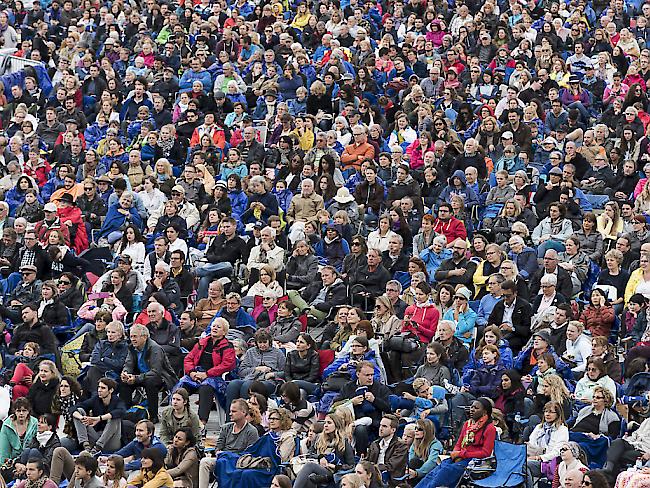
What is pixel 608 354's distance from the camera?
14.1m

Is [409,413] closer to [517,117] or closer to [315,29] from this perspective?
[517,117]

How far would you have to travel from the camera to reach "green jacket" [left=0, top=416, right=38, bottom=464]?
45.5 ft

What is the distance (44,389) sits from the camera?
14414 millimetres

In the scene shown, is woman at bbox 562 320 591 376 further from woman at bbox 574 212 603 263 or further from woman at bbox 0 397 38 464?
woman at bbox 0 397 38 464

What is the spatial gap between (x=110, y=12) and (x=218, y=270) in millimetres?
10601

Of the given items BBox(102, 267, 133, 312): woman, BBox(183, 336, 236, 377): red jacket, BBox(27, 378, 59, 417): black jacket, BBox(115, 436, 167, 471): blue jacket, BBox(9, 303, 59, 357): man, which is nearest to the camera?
BBox(115, 436, 167, 471): blue jacket

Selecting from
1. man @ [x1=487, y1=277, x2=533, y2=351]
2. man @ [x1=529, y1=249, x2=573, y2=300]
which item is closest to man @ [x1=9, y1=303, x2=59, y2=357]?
man @ [x1=487, y1=277, x2=533, y2=351]

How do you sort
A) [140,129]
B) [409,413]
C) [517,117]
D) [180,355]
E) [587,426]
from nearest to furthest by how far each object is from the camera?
[587,426] → [409,413] → [180,355] → [517,117] → [140,129]

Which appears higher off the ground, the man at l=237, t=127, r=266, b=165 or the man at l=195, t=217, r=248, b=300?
the man at l=237, t=127, r=266, b=165

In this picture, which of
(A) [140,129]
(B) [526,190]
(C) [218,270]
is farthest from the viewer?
(A) [140,129]

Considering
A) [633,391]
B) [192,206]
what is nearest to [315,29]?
[192,206]

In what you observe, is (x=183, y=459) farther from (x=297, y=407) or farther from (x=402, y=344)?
(x=402, y=344)

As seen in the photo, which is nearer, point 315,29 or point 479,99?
point 479,99

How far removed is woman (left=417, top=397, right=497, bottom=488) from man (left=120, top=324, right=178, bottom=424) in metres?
3.18
